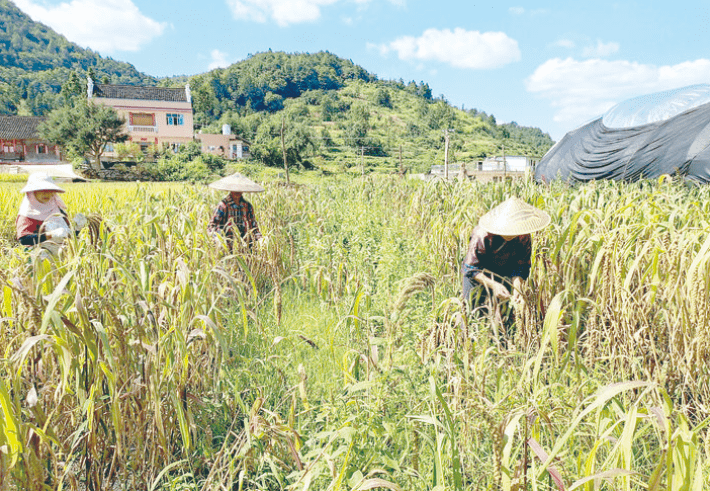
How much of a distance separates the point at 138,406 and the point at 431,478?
1.16 metres

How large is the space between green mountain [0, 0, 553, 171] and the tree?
11779 millimetres

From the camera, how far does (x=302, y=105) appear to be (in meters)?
87.4

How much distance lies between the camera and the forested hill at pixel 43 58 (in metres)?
102

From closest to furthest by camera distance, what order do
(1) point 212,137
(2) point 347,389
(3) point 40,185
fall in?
(2) point 347,389 → (3) point 40,185 → (1) point 212,137

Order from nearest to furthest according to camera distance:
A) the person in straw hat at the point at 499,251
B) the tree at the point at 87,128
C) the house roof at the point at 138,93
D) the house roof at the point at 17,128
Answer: the person in straw hat at the point at 499,251 < the tree at the point at 87,128 < the house roof at the point at 17,128 < the house roof at the point at 138,93

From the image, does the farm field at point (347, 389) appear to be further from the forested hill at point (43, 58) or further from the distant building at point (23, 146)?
the forested hill at point (43, 58)

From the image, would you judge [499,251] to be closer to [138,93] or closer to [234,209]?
[234,209]

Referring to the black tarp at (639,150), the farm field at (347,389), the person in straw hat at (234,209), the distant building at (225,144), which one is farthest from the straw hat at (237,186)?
the distant building at (225,144)

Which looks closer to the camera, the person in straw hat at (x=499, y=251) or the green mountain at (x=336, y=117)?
the person in straw hat at (x=499, y=251)

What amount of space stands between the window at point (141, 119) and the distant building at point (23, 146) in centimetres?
655

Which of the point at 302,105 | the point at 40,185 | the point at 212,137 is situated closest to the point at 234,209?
the point at 40,185

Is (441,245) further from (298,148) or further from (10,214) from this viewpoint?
(298,148)

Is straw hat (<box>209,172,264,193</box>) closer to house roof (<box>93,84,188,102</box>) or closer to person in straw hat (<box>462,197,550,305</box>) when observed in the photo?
person in straw hat (<box>462,197,550,305</box>)

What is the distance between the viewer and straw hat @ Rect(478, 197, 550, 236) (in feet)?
8.81
